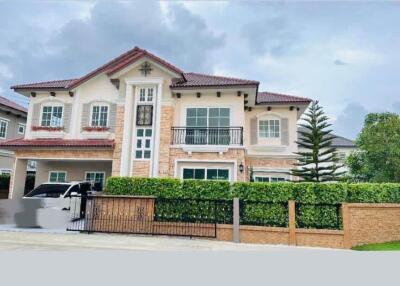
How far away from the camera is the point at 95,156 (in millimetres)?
15320

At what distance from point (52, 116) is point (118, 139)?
5144mm

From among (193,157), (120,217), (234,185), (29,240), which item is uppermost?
(193,157)

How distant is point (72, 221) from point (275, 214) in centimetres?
744

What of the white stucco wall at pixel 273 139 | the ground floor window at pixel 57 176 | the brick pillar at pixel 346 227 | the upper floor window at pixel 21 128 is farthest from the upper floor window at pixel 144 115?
the upper floor window at pixel 21 128

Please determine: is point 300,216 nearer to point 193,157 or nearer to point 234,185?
point 234,185

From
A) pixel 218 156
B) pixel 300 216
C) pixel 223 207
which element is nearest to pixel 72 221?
pixel 223 207

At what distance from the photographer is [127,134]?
15102 mm

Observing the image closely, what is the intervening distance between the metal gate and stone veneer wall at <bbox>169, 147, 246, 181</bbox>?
156 inches

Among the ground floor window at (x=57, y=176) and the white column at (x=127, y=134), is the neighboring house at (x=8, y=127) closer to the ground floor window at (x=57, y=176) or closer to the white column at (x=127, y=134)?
the ground floor window at (x=57, y=176)

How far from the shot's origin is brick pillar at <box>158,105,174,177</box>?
1439 cm

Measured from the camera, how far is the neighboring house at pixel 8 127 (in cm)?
2109

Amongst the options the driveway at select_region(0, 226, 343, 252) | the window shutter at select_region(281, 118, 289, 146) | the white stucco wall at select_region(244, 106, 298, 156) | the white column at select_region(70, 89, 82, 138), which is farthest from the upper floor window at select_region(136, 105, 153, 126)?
the window shutter at select_region(281, 118, 289, 146)

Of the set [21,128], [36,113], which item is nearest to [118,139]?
[36,113]

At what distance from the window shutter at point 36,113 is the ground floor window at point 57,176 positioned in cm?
303
